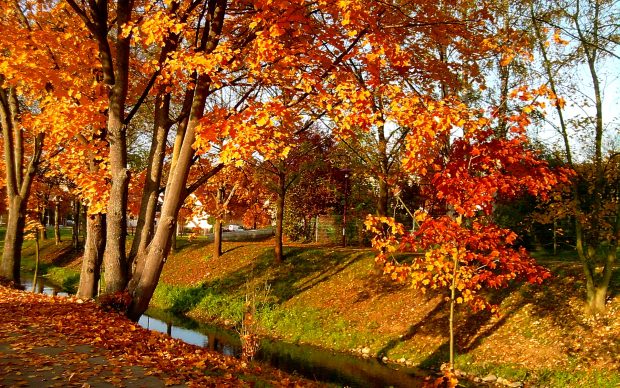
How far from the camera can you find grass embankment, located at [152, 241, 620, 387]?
43.9 ft

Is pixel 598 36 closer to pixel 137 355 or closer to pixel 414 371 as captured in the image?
pixel 414 371

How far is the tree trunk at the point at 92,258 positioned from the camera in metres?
13.0

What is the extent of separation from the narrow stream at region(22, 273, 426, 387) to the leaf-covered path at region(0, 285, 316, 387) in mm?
5343

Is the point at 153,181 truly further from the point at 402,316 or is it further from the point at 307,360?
the point at 402,316

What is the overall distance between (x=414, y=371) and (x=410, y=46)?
28.9 feet

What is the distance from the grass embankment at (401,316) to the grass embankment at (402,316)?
30 mm

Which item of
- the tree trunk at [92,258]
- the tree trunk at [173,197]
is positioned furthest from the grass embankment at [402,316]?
the tree trunk at [92,258]

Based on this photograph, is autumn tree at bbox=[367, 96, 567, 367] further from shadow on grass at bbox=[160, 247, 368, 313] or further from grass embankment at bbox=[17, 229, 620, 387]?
shadow on grass at bbox=[160, 247, 368, 313]

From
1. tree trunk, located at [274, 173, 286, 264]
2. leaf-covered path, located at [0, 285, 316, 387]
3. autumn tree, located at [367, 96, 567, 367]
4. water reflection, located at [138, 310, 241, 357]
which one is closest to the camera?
leaf-covered path, located at [0, 285, 316, 387]

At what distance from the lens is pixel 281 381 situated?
7.71 metres

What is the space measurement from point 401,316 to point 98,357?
12382 mm

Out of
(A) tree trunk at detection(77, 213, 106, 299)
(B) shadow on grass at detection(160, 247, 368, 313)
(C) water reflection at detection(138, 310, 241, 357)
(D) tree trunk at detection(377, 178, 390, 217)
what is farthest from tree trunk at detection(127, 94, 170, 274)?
(B) shadow on grass at detection(160, 247, 368, 313)

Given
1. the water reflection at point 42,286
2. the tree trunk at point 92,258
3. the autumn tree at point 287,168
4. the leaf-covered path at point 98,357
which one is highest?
the autumn tree at point 287,168

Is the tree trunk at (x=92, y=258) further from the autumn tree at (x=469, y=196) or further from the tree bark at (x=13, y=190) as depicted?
the autumn tree at (x=469, y=196)
